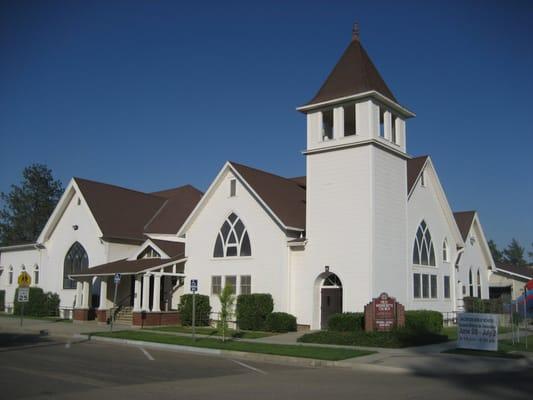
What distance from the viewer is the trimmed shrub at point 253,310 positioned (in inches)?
1160

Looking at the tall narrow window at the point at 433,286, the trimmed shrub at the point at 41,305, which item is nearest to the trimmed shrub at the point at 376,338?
the tall narrow window at the point at 433,286

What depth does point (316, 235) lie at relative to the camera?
96.4ft

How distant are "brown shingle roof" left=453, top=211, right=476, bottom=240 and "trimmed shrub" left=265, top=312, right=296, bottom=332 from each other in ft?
58.6

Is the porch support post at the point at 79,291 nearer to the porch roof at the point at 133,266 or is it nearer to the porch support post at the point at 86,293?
the porch support post at the point at 86,293

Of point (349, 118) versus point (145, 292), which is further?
point (145, 292)

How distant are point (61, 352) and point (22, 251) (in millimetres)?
29491

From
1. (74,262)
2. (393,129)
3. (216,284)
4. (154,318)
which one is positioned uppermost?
(393,129)

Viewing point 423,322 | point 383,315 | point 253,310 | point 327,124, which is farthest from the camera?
point 327,124

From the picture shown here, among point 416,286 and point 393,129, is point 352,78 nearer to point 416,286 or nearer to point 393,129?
point 393,129

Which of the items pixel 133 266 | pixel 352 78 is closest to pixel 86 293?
pixel 133 266

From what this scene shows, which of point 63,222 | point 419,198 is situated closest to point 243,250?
point 419,198

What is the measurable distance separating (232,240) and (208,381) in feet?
62.9

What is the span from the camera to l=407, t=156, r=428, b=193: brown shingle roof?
32.7m

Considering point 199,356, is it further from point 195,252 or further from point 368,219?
point 195,252
